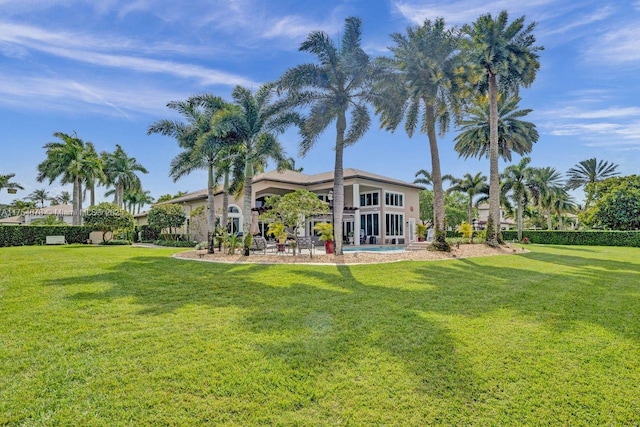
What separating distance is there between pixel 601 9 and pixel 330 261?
43.0 ft

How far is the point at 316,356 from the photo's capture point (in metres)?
4.21

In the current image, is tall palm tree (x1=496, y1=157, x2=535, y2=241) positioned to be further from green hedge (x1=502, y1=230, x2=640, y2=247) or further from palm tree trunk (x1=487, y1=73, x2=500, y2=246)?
palm tree trunk (x1=487, y1=73, x2=500, y2=246)

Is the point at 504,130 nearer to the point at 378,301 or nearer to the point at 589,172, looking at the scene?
the point at 378,301

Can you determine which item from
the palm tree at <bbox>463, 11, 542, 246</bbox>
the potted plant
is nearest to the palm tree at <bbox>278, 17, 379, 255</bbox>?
the potted plant

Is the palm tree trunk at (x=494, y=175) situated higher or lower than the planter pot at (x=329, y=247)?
higher

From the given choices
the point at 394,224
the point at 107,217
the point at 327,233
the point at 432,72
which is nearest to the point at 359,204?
the point at 394,224

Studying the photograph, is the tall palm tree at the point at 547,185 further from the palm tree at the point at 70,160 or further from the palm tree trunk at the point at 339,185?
the palm tree at the point at 70,160

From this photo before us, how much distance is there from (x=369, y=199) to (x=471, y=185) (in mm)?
19176

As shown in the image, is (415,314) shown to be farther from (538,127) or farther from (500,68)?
(538,127)

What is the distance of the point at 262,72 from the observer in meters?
18.7

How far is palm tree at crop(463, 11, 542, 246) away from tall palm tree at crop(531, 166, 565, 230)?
20461mm

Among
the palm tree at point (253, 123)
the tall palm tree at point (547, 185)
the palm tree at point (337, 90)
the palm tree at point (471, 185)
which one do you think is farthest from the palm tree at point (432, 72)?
the tall palm tree at point (547, 185)

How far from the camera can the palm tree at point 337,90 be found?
15.8 meters

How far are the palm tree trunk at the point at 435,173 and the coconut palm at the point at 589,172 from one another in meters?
44.9
